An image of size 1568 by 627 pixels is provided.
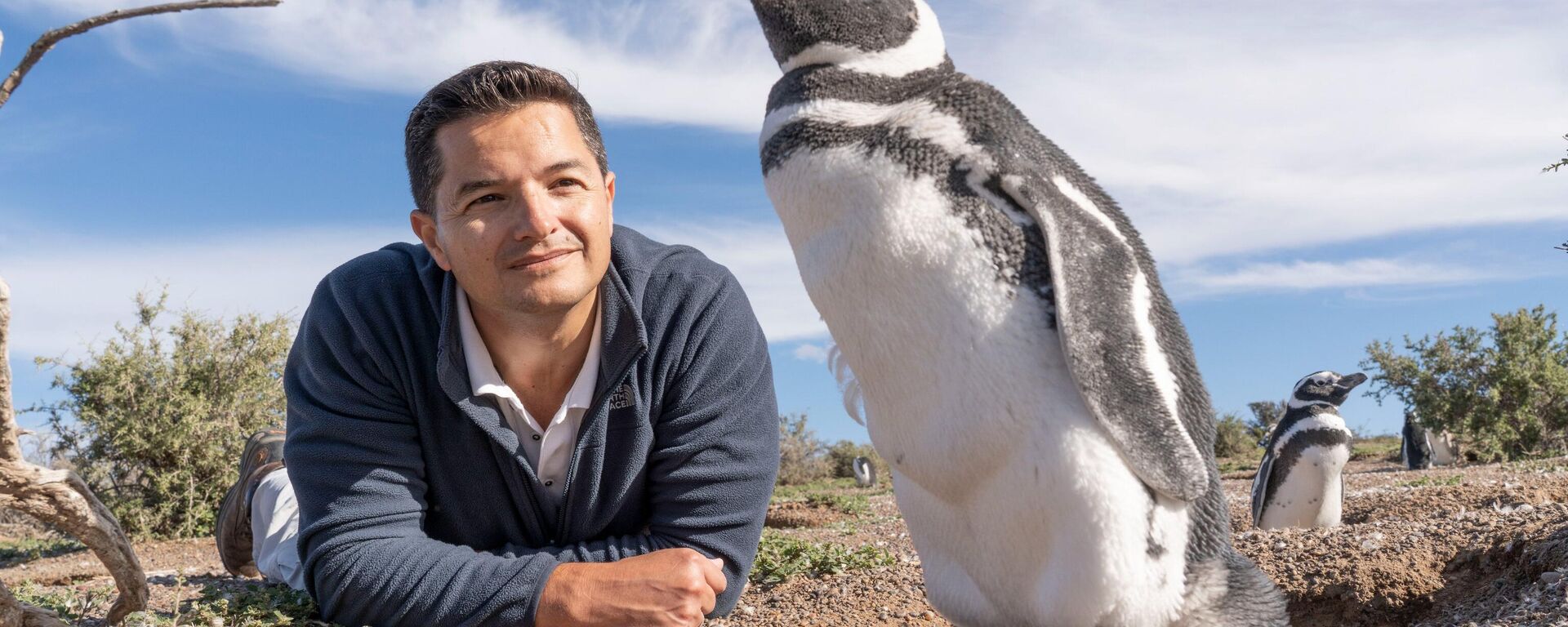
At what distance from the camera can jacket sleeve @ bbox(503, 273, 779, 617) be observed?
8.49ft

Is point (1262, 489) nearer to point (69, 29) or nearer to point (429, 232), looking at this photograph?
point (429, 232)

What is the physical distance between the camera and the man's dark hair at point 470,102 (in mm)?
2324

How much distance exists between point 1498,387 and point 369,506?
47.8 feet

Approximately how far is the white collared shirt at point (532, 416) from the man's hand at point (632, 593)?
0.37 meters

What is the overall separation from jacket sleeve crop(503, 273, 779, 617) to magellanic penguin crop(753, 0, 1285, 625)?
3.17 feet

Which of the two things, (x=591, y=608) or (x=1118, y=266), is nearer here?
(x=1118, y=266)

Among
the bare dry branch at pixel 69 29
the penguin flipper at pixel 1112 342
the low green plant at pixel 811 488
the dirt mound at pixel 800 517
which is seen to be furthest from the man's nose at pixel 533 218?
the low green plant at pixel 811 488

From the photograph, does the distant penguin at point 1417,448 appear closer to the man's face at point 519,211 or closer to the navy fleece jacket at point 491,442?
the navy fleece jacket at point 491,442

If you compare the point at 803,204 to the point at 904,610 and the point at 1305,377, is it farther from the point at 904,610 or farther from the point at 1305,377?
the point at 1305,377

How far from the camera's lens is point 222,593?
3.23m

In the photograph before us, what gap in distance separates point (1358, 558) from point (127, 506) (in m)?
9.11

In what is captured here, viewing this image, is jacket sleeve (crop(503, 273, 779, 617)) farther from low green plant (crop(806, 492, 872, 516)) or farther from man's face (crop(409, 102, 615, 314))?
low green plant (crop(806, 492, 872, 516))

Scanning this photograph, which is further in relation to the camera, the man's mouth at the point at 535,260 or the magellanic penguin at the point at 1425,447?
the magellanic penguin at the point at 1425,447

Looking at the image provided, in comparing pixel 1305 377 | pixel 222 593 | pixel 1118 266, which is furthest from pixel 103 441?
pixel 1118 266
